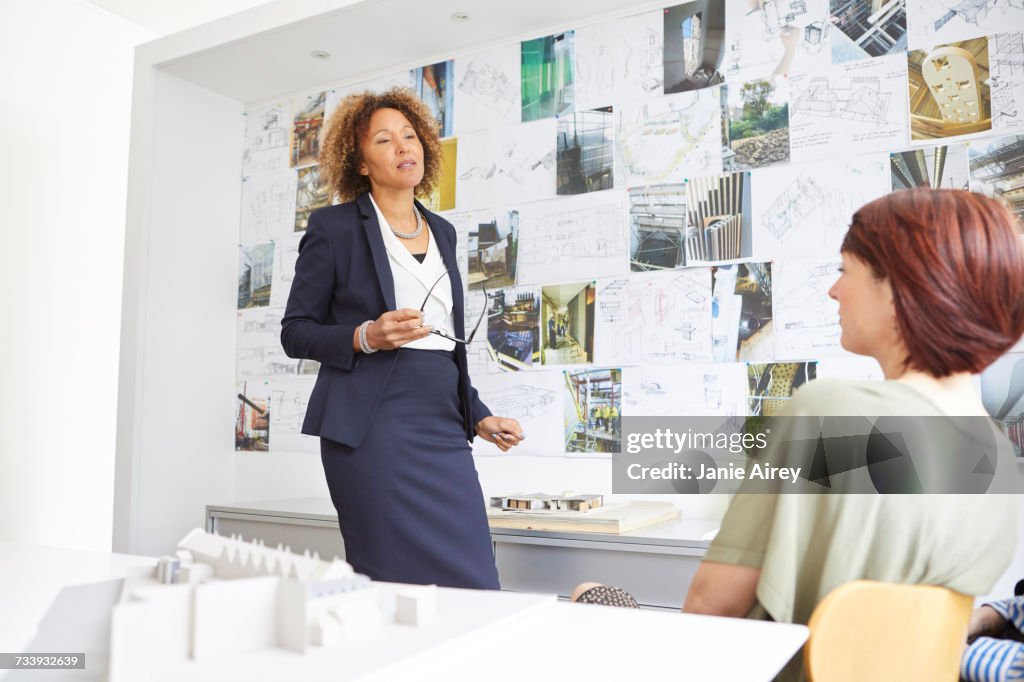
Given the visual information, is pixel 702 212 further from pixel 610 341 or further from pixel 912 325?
pixel 912 325

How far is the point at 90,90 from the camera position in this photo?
12.4ft

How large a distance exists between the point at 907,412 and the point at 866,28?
72.3 inches

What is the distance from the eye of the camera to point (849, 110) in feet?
7.72

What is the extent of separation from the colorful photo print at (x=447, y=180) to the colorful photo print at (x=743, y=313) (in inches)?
42.0

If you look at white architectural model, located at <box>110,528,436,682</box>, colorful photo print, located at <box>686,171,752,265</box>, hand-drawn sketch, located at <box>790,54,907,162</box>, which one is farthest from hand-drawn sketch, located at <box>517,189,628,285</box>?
white architectural model, located at <box>110,528,436,682</box>

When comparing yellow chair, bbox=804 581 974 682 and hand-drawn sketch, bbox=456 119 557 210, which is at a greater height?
hand-drawn sketch, bbox=456 119 557 210

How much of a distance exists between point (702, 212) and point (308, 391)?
171 centimetres

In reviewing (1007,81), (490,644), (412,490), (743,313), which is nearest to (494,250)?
(743,313)

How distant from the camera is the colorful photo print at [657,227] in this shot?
2.58 metres

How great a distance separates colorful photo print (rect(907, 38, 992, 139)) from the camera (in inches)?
85.7

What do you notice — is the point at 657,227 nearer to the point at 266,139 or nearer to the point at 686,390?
the point at 686,390

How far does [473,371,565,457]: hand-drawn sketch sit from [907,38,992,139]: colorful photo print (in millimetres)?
1303

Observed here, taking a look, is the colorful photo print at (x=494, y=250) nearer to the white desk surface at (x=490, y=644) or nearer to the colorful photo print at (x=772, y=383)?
the colorful photo print at (x=772, y=383)

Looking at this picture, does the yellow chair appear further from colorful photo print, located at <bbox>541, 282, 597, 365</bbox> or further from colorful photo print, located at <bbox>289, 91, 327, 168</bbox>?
colorful photo print, located at <bbox>289, 91, 327, 168</bbox>
